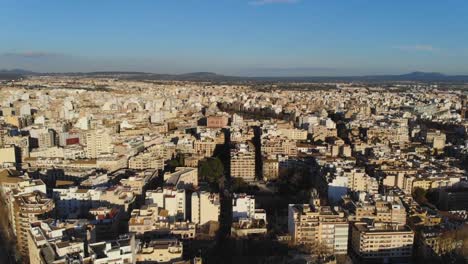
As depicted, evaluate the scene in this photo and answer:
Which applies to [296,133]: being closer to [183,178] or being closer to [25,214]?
[183,178]

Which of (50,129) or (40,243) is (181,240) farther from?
(50,129)


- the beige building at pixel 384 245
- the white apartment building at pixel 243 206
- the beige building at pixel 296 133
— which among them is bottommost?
the beige building at pixel 384 245

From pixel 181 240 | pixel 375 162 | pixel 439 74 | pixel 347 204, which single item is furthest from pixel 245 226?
pixel 439 74

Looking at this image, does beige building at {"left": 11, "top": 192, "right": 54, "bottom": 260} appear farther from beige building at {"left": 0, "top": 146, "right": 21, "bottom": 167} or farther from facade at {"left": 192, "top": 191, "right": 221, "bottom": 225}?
beige building at {"left": 0, "top": 146, "right": 21, "bottom": 167}

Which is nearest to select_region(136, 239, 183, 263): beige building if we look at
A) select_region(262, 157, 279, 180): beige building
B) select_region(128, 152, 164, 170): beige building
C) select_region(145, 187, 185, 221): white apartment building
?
select_region(145, 187, 185, 221): white apartment building

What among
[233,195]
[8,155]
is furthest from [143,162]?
[233,195]

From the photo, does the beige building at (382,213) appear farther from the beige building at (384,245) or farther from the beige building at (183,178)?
the beige building at (183,178)

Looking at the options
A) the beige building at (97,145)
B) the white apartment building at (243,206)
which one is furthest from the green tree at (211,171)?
the beige building at (97,145)

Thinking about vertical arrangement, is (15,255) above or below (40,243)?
below
